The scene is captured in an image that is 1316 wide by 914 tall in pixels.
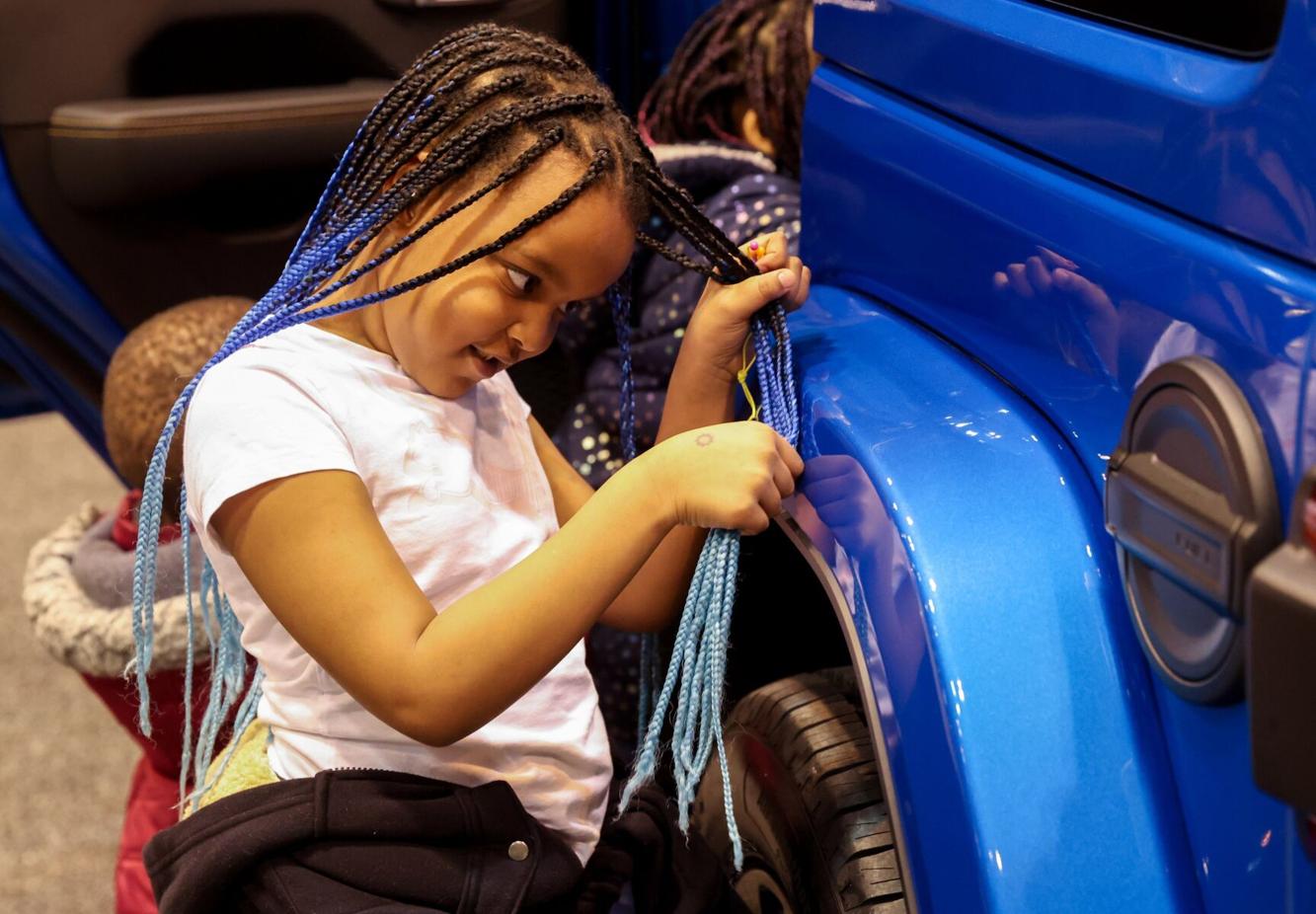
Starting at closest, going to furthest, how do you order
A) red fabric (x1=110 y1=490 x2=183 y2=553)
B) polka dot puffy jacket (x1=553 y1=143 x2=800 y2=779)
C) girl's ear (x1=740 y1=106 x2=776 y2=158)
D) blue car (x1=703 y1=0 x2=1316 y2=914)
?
blue car (x1=703 y1=0 x2=1316 y2=914)
polka dot puffy jacket (x1=553 y1=143 x2=800 y2=779)
red fabric (x1=110 y1=490 x2=183 y2=553)
girl's ear (x1=740 y1=106 x2=776 y2=158)

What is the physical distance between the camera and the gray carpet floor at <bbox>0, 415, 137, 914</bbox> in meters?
1.96

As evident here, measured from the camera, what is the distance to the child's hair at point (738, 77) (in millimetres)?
1660

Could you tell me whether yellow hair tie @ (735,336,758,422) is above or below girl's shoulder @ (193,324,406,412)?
below

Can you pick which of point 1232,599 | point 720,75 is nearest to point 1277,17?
point 1232,599

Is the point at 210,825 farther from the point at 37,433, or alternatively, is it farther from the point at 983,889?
the point at 37,433

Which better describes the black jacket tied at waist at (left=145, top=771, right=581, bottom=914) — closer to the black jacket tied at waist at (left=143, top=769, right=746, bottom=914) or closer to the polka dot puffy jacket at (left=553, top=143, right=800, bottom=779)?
the black jacket tied at waist at (left=143, top=769, right=746, bottom=914)

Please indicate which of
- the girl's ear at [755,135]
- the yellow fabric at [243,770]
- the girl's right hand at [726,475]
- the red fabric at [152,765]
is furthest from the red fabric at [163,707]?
the girl's ear at [755,135]

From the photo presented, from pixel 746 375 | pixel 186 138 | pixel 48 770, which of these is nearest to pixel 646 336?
pixel 746 375

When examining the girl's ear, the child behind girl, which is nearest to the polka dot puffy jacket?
the child behind girl

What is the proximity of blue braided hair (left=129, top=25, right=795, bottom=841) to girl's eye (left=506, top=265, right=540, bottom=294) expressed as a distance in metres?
0.02

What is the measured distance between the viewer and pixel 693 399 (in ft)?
3.56

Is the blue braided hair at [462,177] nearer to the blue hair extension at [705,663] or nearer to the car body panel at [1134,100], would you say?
the blue hair extension at [705,663]

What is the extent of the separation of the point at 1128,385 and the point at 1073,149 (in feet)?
0.49

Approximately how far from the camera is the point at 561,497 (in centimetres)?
117
